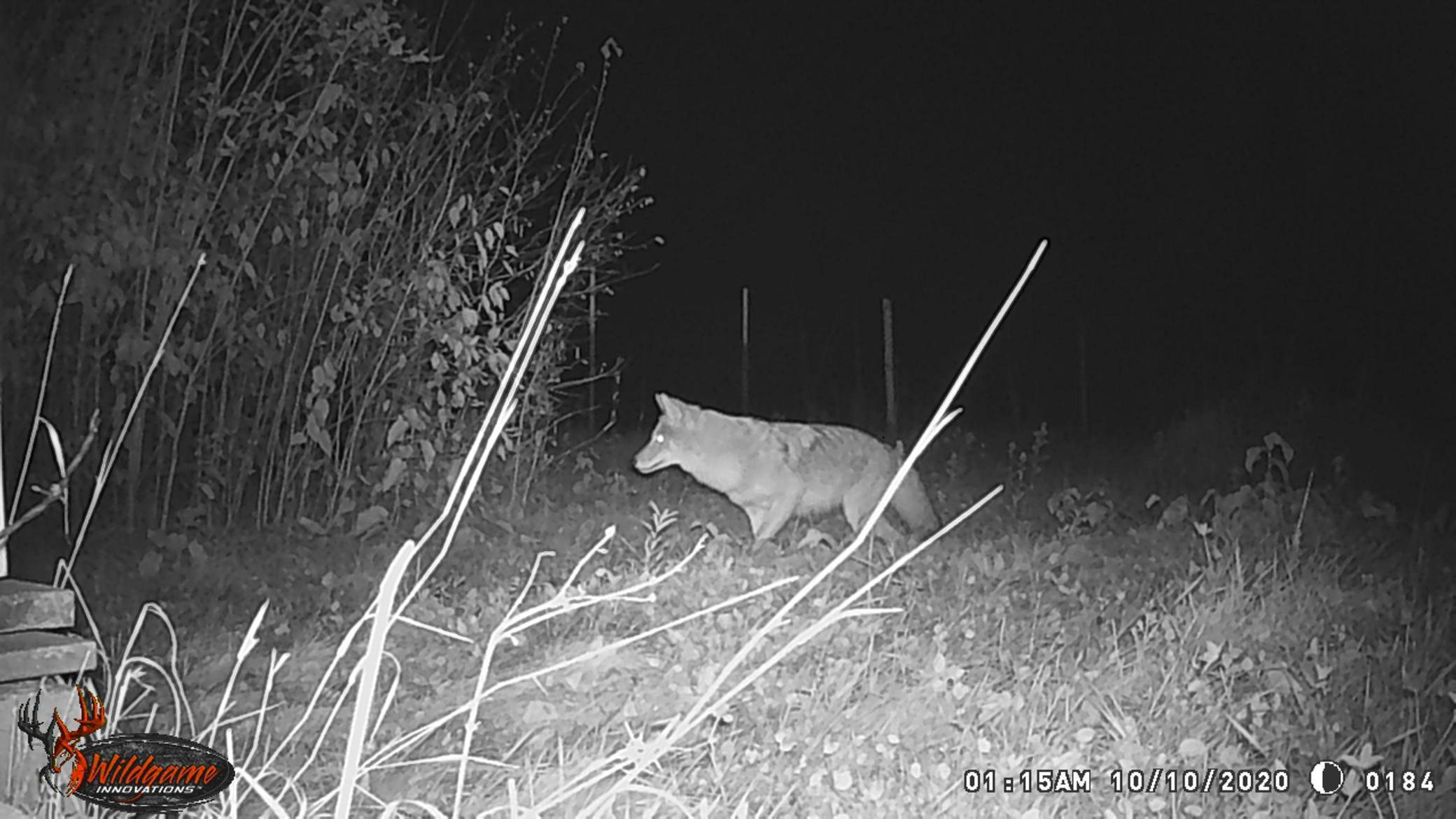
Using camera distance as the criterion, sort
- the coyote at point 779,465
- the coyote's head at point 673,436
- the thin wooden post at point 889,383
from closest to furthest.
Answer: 1. the coyote at point 779,465
2. the coyote's head at point 673,436
3. the thin wooden post at point 889,383

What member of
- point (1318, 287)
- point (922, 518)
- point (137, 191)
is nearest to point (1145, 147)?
point (1318, 287)

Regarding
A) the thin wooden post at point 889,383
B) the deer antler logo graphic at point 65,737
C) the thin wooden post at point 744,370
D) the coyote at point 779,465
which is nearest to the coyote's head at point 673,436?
the coyote at point 779,465

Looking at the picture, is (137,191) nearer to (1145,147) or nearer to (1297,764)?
(1297,764)

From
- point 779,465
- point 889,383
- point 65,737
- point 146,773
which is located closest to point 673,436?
point 779,465

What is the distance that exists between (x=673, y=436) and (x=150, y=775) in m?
3.96

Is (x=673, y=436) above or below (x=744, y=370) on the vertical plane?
above

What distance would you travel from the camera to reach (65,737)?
5.80 ft

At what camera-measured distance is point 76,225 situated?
13.4 ft

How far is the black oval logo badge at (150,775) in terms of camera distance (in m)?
1.58

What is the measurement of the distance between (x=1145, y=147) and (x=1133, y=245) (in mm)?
678

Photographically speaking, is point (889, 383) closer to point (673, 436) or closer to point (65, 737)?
point (673, 436)

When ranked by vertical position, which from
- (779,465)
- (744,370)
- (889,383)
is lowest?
(744,370)

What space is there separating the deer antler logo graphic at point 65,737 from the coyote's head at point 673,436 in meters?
3.59

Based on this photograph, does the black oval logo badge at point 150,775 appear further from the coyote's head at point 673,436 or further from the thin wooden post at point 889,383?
the thin wooden post at point 889,383
